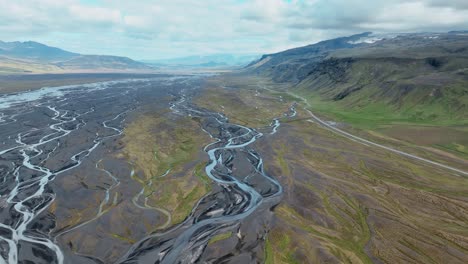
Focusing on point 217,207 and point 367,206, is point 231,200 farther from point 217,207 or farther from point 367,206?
point 367,206

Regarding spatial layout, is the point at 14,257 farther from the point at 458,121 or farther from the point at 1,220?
the point at 458,121

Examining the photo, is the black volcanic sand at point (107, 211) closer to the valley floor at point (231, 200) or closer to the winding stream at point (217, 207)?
the winding stream at point (217, 207)

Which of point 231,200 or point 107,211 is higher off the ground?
point 107,211

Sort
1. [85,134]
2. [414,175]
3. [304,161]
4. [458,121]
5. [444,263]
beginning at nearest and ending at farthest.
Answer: [444,263] < [414,175] < [304,161] < [85,134] < [458,121]

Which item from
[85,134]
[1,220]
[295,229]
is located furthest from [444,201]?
[85,134]

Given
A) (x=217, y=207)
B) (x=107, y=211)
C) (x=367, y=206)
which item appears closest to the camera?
(x=107, y=211)

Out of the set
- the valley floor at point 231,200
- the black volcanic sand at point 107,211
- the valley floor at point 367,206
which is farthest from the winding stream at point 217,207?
the valley floor at point 367,206

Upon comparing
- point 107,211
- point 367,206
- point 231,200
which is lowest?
point 231,200

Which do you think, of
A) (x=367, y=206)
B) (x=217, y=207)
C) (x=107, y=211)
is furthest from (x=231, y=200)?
(x=367, y=206)

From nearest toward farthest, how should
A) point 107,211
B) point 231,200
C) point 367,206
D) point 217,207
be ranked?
point 107,211
point 367,206
point 217,207
point 231,200

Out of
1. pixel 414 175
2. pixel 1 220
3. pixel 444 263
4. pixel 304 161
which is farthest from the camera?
pixel 304 161

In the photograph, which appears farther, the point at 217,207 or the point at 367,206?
the point at 217,207
